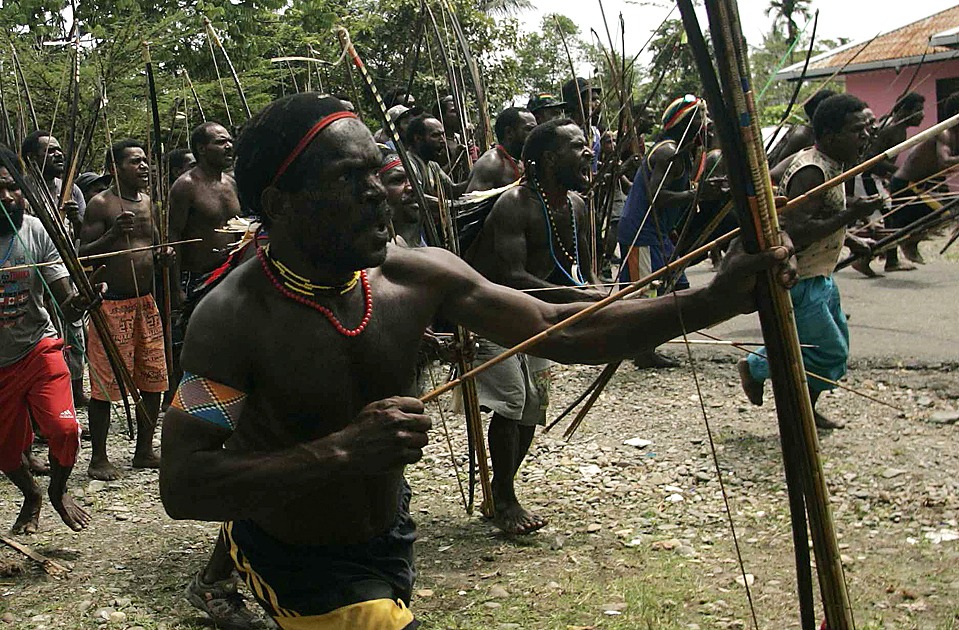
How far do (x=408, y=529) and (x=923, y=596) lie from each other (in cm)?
224

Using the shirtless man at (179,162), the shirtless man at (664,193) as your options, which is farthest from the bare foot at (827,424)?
the shirtless man at (179,162)

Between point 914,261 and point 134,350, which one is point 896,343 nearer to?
point 914,261

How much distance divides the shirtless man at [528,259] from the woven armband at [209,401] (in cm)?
267

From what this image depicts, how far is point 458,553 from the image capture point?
16.1 ft

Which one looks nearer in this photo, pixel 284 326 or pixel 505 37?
pixel 284 326

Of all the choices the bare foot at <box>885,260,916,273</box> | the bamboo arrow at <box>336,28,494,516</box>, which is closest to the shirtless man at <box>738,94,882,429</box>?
the bamboo arrow at <box>336,28,494,516</box>

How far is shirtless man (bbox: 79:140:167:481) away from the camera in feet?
20.9

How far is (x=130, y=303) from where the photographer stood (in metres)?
6.56

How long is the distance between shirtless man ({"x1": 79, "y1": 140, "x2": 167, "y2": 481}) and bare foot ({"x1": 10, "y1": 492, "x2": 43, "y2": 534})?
1.00m

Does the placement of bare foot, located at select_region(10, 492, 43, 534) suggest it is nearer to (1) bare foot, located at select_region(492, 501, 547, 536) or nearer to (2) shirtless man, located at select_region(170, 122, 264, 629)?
(2) shirtless man, located at select_region(170, 122, 264, 629)

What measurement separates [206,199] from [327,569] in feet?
14.9

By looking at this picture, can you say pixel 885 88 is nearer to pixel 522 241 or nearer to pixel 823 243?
pixel 823 243

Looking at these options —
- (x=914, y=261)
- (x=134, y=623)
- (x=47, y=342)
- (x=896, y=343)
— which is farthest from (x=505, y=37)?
(x=134, y=623)

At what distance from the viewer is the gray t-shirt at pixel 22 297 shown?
5.14 m
